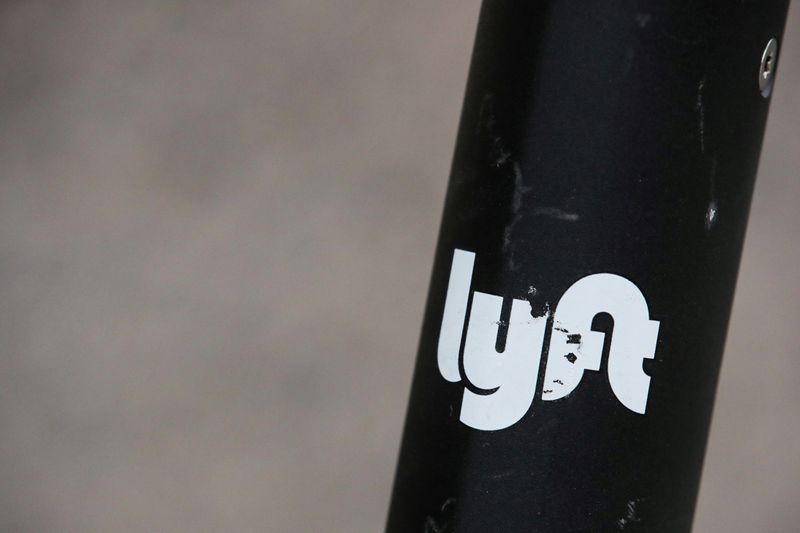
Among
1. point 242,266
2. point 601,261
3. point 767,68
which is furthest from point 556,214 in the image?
point 242,266

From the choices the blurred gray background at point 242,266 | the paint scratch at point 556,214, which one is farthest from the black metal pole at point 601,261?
the blurred gray background at point 242,266

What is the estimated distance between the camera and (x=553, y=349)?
44 cm

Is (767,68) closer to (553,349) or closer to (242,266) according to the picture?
(553,349)

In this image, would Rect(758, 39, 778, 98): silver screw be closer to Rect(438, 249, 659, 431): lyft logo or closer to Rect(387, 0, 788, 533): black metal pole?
Rect(387, 0, 788, 533): black metal pole

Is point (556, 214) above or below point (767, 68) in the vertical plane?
below

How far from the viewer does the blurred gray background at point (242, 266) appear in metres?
1.53

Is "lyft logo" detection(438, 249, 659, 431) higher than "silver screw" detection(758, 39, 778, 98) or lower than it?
lower

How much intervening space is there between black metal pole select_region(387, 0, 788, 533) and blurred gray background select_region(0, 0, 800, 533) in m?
1.10

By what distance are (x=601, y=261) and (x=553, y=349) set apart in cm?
5

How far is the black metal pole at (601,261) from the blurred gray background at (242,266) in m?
1.10

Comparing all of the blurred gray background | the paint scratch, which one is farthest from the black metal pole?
the blurred gray background

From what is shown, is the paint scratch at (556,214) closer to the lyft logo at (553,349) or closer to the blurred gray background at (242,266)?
the lyft logo at (553,349)

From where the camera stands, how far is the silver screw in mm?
458

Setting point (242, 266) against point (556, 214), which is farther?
point (242, 266)
